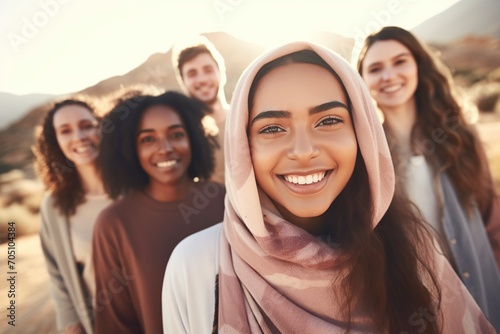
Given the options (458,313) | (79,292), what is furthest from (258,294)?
(79,292)

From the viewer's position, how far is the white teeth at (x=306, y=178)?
45.6 inches

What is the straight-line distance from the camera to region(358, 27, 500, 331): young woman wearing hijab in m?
2.04

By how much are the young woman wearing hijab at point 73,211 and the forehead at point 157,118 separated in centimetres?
58

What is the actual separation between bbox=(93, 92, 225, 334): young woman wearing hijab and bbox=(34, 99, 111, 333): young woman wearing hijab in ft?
0.82

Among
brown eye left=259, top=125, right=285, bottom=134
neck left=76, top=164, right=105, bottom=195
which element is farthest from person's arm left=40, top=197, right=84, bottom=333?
brown eye left=259, top=125, right=285, bottom=134

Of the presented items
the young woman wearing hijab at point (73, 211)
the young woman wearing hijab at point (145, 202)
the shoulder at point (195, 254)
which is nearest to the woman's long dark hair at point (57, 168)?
the young woman wearing hijab at point (73, 211)

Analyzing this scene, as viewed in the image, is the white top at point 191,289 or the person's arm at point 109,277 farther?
the person's arm at point 109,277

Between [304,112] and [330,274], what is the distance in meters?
→ 0.64

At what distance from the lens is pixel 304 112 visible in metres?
1.14

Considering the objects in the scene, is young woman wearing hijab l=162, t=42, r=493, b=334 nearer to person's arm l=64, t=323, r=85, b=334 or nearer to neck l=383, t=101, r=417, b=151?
neck l=383, t=101, r=417, b=151

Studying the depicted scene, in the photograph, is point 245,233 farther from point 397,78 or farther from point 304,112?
point 397,78

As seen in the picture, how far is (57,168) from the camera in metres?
2.43

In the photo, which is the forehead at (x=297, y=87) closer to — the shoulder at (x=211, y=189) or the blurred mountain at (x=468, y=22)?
the shoulder at (x=211, y=189)

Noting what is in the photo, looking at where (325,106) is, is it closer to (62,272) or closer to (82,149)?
(82,149)
